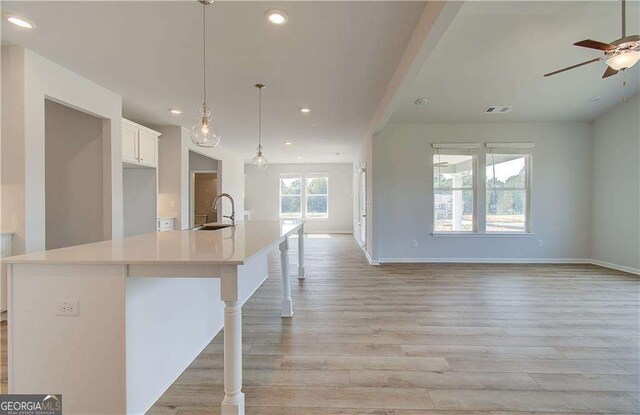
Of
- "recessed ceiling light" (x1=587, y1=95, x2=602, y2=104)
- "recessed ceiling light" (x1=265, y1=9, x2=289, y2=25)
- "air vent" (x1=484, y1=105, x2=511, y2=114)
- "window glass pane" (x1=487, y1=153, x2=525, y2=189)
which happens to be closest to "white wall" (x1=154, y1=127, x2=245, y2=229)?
"recessed ceiling light" (x1=265, y1=9, x2=289, y2=25)

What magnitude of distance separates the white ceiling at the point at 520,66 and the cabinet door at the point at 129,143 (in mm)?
4368

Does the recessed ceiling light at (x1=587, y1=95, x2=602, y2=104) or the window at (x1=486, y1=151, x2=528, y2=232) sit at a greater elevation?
the recessed ceiling light at (x1=587, y1=95, x2=602, y2=104)

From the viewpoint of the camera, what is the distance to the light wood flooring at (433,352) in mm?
1712

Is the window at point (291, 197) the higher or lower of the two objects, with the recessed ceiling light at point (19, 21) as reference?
lower

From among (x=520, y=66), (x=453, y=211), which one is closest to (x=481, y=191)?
(x=453, y=211)

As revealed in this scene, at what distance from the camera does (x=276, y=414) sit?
1.61 metres

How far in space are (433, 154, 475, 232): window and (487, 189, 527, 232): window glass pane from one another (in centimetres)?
37

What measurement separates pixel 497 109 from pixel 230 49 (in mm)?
4586

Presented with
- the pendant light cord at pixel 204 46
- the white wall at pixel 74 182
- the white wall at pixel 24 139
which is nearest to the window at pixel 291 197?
the pendant light cord at pixel 204 46

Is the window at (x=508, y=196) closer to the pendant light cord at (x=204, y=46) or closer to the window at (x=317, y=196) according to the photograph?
the pendant light cord at (x=204, y=46)

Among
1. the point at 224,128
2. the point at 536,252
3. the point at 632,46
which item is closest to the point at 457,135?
the point at 536,252

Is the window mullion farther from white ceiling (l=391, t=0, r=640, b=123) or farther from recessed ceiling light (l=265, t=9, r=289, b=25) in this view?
recessed ceiling light (l=265, t=9, r=289, b=25)

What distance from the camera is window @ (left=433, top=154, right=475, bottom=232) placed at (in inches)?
222

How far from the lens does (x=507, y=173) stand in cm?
566
